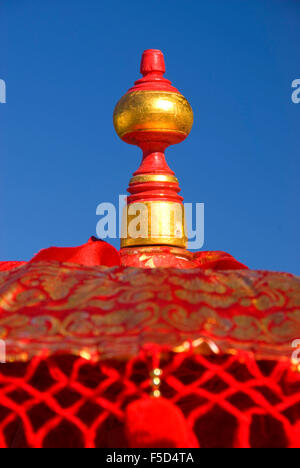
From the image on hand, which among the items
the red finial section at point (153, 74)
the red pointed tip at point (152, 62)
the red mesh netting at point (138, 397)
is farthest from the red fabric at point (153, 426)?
the red pointed tip at point (152, 62)

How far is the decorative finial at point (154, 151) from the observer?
2.08m

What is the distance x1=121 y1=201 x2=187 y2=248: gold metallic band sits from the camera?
2.07m

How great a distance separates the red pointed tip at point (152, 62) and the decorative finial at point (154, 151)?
33 mm

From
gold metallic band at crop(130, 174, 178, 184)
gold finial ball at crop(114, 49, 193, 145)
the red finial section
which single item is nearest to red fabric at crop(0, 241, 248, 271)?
gold metallic band at crop(130, 174, 178, 184)

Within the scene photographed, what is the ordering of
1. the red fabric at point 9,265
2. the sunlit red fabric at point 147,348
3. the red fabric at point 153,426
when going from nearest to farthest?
the red fabric at point 153,426 → the sunlit red fabric at point 147,348 → the red fabric at point 9,265

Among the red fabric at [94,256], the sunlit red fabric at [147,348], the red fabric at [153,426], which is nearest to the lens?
the red fabric at [153,426]

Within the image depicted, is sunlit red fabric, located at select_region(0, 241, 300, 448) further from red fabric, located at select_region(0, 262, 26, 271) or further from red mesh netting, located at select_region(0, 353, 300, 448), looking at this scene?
red fabric, located at select_region(0, 262, 26, 271)

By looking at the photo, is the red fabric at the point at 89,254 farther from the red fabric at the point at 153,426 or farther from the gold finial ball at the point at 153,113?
the red fabric at the point at 153,426

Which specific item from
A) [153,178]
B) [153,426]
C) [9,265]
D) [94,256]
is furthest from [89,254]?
[153,426]

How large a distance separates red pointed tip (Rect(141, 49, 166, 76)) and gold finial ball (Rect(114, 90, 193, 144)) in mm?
126

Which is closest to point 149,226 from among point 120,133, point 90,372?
point 120,133

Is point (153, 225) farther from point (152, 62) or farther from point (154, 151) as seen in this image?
point (152, 62)
